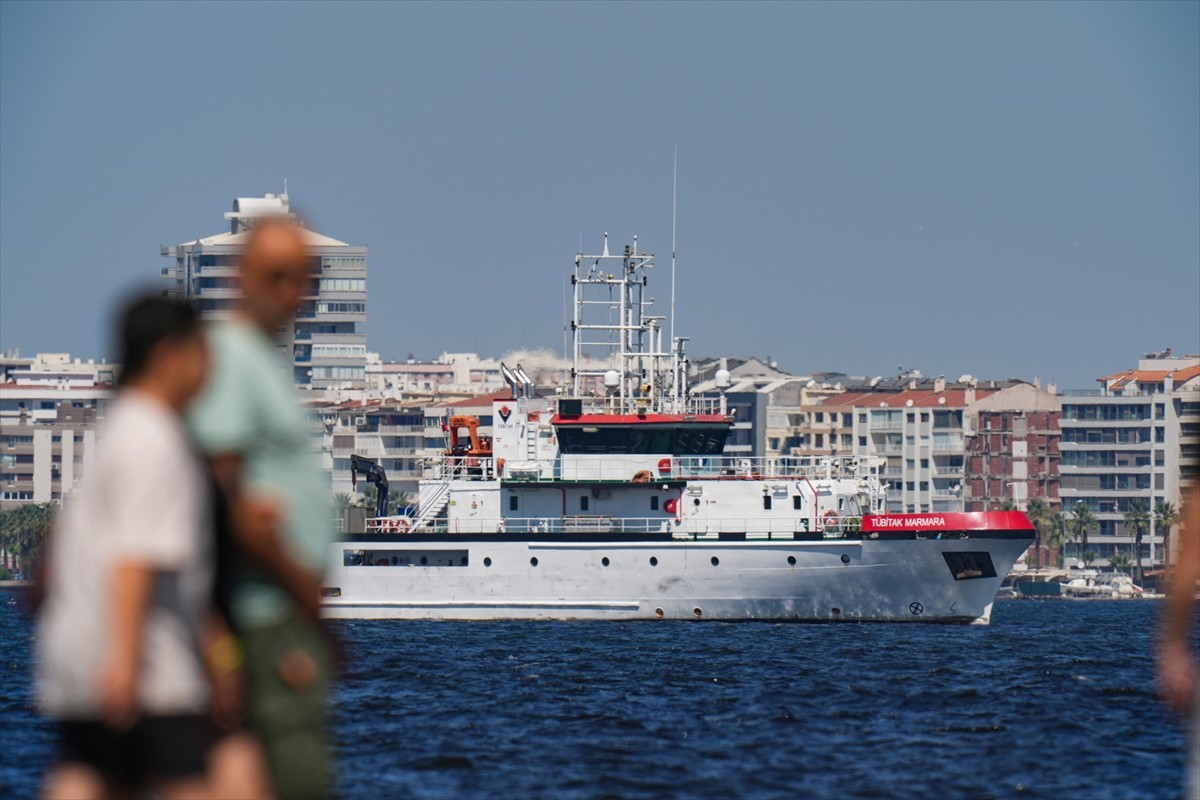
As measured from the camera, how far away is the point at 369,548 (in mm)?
47594

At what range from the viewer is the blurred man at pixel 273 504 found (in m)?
6.98

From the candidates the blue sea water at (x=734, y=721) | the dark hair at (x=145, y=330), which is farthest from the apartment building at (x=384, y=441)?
the dark hair at (x=145, y=330)

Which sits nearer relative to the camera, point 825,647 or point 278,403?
point 278,403

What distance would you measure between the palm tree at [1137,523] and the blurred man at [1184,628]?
139 m

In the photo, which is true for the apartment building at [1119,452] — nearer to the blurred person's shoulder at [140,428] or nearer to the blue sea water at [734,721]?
the blue sea water at [734,721]

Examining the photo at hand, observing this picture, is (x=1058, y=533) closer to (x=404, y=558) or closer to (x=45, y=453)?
(x=45, y=453)

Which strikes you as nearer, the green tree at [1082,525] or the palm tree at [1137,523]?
the palm tree at [1137,523]

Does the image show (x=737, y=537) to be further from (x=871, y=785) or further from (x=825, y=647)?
(x=871, y=785)

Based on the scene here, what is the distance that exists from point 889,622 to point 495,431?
960cm

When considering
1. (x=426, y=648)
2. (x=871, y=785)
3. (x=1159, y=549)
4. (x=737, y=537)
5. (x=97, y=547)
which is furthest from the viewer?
(x=1159, y=549)

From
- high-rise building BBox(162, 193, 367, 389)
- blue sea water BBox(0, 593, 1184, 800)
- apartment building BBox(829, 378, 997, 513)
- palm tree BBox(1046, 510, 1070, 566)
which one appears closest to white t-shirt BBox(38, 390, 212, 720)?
blue sea water BBox(0, 593, 1184, 800)

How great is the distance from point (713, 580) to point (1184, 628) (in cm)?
3718

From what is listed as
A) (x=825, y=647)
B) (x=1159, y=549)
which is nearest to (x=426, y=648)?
(x=825, y=647)

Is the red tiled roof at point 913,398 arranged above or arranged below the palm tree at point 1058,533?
above
